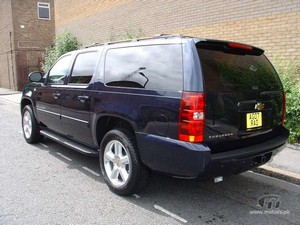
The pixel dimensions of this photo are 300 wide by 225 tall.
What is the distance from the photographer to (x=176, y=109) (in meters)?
3.19

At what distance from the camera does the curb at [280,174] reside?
15.0ft

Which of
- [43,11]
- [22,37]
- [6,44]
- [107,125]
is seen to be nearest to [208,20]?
[107,125]

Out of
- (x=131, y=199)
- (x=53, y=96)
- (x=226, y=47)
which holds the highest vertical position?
(x=226, y=47)

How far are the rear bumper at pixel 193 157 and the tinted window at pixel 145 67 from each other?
58 centimetres

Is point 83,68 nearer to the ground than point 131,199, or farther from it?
farther from it

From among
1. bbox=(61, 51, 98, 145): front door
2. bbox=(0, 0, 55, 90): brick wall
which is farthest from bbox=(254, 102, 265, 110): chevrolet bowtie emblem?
bbox=(0, 0, 55, 90): brick wall

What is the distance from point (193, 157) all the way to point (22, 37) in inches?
887

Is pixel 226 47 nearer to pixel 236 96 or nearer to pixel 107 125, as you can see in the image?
pixel 236 96

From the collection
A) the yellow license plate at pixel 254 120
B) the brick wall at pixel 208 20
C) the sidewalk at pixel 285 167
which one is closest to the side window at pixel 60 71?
the yellow license plate at pixel 254 120

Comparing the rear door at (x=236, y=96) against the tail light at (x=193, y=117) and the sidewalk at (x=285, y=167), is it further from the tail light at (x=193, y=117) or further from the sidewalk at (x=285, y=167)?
the sidewalk at (x=285, y=167)

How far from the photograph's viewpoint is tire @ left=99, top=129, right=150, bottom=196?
12.1ft

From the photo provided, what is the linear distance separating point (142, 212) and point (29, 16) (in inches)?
894

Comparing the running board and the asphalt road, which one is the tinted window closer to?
the running board

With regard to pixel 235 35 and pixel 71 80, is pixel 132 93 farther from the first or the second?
pixel 235 35
